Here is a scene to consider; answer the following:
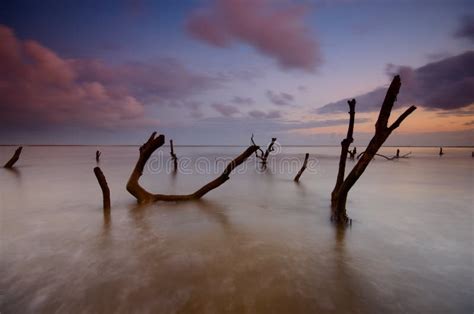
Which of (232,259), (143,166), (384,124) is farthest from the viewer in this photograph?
(143,166)

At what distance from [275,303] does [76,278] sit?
12.0 ft

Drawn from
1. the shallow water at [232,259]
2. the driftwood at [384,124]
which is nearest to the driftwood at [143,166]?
the shallow water at [232,259]

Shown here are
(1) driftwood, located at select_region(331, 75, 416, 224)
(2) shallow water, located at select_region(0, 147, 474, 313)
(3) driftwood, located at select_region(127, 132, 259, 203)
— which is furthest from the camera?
(3) driftwood, located at select_region(127, 132, 259, 203)

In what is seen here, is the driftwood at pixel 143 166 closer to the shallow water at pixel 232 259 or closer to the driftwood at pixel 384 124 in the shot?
the shallow water at pixel 232 259

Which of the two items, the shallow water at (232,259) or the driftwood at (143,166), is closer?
the shallow water at (232,259)

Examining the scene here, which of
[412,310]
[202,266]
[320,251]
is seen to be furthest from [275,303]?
[320,251]

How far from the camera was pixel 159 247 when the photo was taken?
6059 mm

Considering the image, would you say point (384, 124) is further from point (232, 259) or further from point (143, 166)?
point (143, 166)

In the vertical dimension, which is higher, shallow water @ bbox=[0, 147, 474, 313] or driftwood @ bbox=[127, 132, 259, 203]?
driftwood @ bbox=[127, 132, 259, 203]

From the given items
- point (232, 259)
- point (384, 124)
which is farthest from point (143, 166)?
point (384, 124)

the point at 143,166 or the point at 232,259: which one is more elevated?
the point at 143,166

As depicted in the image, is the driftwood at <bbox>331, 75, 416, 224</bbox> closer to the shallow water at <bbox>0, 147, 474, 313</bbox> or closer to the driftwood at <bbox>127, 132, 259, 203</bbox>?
the shallow water at <bbox>0, 147, 474, 313</bbox>

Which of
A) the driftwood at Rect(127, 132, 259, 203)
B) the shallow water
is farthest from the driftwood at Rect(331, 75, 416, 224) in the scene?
the driftwood at Rect(127, 132, 259, 203)

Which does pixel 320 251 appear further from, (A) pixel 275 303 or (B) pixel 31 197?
(B) pixel 31 197
